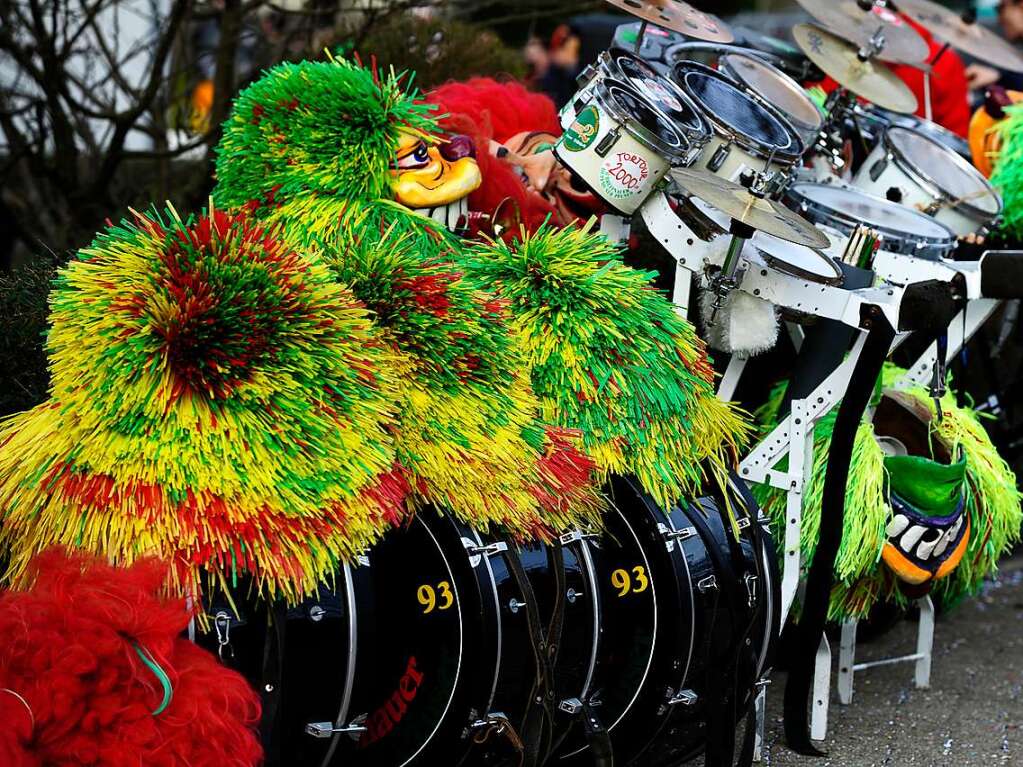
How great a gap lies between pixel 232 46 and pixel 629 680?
8.69ft

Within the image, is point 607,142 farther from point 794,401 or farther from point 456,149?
point 794,401

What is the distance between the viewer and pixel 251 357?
217 centimetres

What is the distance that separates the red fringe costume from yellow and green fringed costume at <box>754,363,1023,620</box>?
154cm

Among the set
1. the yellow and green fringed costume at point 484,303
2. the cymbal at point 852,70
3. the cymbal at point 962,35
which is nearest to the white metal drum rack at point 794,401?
the yellow and green fringed costume at point 484,303

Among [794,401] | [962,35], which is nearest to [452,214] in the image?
[794,401]

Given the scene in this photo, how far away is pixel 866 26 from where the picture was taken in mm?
4117

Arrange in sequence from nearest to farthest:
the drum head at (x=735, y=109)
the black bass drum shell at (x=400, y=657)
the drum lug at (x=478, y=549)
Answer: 1. the black bass drum shell at (x=400, y=657)
2. the drum lug at (x=478, y=549)
3. the drum head at (x=735, y=109)

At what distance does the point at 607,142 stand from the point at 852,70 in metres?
1.31

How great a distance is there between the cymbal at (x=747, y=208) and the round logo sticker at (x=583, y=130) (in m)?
0.24

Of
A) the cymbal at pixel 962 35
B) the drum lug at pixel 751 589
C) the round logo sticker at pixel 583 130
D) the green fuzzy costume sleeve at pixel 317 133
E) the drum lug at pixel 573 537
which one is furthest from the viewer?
the cymbal at pixel 962 35

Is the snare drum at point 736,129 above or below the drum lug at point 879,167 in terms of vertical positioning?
above

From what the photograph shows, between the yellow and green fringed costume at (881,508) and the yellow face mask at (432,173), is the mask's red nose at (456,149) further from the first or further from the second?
the yellow and green fringed costume at (881,508)

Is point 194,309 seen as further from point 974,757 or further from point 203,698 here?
point 974,757

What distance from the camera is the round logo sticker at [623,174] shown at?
299 centimetres
